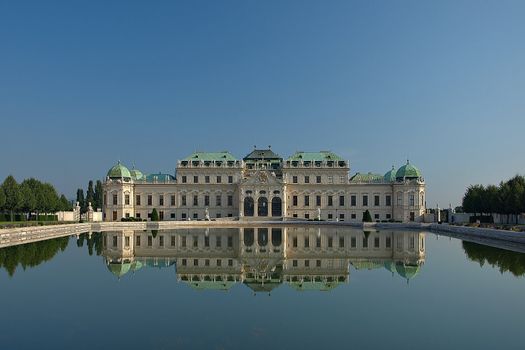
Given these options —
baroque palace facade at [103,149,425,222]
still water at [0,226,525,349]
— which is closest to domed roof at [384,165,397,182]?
baroque palace facade at [103,149,425,222]

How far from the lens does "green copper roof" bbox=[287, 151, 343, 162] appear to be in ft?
298

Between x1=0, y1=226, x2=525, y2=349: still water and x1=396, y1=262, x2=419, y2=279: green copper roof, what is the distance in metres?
0.06

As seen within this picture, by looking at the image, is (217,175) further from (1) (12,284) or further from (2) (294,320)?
(2) (294,320)

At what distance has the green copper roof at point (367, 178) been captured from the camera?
9128cm

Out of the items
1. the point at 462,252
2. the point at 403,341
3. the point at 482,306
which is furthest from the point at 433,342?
the point at 462,252

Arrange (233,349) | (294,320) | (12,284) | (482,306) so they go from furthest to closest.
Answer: (12,284) < (482,306) < (294,320) < (233,349)

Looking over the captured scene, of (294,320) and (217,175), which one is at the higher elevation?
(217,175)

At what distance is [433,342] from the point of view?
486 inches

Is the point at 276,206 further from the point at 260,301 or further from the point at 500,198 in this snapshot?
the point at 260,301

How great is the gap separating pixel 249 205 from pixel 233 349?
75.7m

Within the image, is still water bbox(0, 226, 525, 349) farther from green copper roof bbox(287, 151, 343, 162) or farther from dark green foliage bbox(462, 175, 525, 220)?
green copper roof bbox(287, 151, 343, 162)

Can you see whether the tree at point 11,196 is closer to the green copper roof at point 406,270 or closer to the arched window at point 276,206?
the arched window at point 276,206

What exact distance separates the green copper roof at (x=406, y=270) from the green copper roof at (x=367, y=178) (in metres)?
65.7

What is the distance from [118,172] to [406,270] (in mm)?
73085
